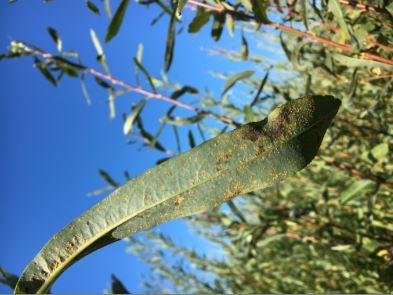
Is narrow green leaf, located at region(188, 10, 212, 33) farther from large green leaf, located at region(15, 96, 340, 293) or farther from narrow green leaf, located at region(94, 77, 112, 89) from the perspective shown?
large green leaf, located at region(15, 96, 340, 293)

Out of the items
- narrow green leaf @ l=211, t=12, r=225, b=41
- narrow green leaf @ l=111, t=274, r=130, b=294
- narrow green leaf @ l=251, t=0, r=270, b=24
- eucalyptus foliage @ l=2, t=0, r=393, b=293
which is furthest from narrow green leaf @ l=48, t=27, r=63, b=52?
narrow green leaf @ l=111, t=274, r=130, b=294

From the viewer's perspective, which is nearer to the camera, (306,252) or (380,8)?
(380,8)

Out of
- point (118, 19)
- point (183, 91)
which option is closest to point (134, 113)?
point (183, 91)

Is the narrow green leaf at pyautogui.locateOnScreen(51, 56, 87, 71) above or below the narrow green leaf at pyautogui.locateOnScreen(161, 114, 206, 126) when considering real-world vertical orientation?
above

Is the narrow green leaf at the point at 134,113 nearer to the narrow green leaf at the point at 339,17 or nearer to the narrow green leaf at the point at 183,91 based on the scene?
the narrow green leaf at the point at 183,91

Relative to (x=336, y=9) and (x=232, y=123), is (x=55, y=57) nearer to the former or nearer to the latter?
(x=232, y=123)

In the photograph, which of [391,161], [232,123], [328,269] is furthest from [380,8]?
[328,269]
